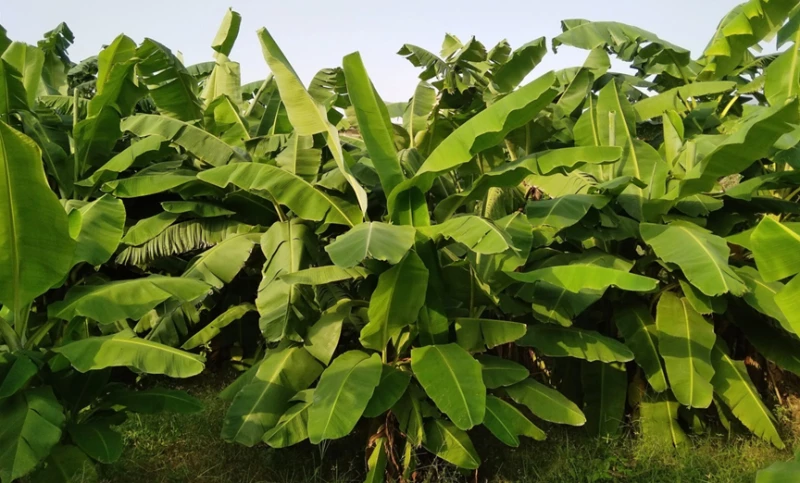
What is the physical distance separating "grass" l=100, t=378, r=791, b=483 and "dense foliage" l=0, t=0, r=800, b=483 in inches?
8.2

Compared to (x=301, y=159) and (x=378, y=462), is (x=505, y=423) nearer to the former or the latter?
(x=378, y=462)

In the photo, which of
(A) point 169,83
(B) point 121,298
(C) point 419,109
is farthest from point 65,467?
(C) point 419,109

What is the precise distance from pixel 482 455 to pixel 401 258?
2197 millimetres

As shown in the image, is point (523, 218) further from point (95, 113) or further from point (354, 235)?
point (95, 113)

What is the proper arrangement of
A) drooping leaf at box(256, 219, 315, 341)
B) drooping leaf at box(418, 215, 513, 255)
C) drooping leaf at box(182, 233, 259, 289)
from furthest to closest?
drooping leaf at box(182, 233, 259, 289), drooping leaf at box(256, 219, 315, 341), drooping leaf at box(418, 215, 513, 255)

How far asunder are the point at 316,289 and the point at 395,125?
180cm

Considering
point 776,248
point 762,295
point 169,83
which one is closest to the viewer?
point 776,248

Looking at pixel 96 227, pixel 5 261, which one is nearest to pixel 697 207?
pixel 96 227

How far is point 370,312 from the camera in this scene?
3.94 meters

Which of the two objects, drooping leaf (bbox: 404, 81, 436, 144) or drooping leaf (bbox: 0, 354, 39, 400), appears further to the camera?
drooping leaf (bbox: 404, 81, 436, 144)

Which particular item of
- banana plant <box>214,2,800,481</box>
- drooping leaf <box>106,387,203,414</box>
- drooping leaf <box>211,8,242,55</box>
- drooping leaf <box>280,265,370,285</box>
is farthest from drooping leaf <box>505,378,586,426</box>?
drooping leaf <box>211,8,242,55</box>

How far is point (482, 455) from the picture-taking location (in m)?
4.84

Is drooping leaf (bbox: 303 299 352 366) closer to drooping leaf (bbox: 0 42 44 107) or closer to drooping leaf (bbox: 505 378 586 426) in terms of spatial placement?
drooping leaf (bbox: 505 378 586 426)

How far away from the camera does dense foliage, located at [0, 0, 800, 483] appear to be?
3.61 meters
